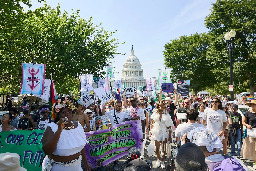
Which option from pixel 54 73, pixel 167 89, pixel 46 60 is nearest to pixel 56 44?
pixel 46 60

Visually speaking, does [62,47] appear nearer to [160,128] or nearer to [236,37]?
[160,128]

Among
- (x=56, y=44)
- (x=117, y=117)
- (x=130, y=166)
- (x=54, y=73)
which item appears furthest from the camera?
(x=54, y=73)

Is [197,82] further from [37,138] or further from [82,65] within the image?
[37,138]

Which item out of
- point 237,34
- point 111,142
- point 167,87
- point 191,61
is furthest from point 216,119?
point 191,61

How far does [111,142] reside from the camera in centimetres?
655

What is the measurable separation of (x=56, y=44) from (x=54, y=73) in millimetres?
3263

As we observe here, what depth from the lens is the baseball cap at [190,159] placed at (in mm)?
2027

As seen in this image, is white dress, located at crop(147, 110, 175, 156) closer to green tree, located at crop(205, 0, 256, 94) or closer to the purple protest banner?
the purple protest banner

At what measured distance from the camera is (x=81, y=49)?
67.5 ft

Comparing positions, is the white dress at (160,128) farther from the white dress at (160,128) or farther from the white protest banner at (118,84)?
the white protest banner at (118,84)

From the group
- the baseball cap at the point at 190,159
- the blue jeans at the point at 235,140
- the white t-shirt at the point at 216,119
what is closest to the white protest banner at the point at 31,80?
the white t-shirt at the point at 216,119

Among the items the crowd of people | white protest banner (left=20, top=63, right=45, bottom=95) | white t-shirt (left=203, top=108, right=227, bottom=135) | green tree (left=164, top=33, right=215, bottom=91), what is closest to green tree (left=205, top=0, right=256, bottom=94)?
green tree (left=164, top=33, right=215, bottom=91)

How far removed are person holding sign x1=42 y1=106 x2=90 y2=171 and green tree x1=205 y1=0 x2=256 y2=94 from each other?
26.9 metres

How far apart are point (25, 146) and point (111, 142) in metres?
2.31
